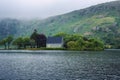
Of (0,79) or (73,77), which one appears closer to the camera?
(0,79)

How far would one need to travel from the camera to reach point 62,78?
56.5m

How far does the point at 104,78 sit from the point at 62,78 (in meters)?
8.76

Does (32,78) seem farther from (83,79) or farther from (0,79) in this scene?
(83,79)

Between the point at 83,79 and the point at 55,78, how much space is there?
5.74m

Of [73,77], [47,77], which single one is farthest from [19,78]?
[73,77]

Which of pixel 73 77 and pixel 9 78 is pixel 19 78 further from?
pixel 73 77

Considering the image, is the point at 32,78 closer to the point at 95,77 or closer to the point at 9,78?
the point at 9,78

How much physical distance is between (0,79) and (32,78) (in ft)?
21.1

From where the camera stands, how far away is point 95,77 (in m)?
58.5

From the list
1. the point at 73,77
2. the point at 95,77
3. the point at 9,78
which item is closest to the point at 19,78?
the point at 9,78

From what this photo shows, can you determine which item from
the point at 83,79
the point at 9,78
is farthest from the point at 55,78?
the point at 9,78

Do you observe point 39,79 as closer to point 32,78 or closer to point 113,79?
point 32,78

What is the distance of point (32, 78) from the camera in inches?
2223

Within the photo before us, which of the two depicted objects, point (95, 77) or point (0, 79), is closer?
point (0, 79)
